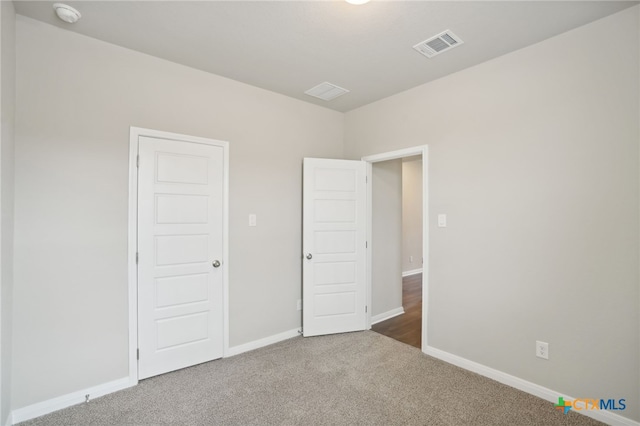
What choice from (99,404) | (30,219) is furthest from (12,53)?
(99,404)

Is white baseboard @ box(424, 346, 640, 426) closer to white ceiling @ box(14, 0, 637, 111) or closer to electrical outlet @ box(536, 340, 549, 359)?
electrical outlet @ box(536, 340, 549, 359)

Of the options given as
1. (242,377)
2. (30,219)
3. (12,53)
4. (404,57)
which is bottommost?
(242,377)

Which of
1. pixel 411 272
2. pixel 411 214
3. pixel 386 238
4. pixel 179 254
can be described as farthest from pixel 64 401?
pixel 411 214

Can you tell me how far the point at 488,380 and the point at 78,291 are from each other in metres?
3.42

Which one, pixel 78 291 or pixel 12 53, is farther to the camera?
pixel 78 291

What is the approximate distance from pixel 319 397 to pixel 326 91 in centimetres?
300

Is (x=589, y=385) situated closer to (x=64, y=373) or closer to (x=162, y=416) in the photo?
(x=162, y=416)

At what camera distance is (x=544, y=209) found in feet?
7.53

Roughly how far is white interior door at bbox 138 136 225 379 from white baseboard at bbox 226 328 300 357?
169mm

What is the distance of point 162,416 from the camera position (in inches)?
81.4

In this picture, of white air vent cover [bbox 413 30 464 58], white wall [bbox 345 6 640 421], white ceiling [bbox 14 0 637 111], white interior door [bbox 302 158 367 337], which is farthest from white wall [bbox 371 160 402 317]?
white air vent cover [bbox 413 30 464 58]

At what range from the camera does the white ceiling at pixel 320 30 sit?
1.94 metres

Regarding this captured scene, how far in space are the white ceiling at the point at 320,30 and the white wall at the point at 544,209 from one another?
0.27 meters

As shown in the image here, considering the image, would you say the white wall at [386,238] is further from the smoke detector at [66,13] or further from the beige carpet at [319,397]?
the smoke detector at [66,13]
